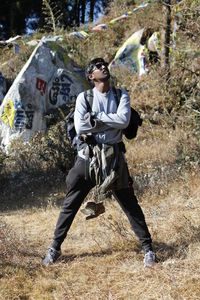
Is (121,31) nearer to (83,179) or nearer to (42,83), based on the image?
(42,83)

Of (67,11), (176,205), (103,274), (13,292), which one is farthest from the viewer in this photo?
(67,11)

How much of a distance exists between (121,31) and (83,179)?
9.67 metres

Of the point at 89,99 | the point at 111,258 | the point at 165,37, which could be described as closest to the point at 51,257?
the point at 111,258

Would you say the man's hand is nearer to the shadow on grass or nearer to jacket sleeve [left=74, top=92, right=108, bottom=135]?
jacket sleeve [left=74, top=92, right=108, bottom=135]

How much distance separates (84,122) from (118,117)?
0.87 ft

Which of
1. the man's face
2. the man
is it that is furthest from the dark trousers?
the man's face

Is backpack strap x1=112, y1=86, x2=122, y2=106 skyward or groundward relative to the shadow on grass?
skyward

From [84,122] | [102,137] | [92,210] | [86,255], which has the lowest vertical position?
[86,255]

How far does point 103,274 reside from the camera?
3.05 meters

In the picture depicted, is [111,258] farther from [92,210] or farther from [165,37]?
[165,37]

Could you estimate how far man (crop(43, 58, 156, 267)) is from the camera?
9.64 feet

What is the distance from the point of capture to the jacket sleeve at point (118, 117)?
2904 mm

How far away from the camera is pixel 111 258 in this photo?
330 centimetres

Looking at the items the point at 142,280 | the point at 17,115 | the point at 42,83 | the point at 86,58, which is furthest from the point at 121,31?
the point at 142,280
